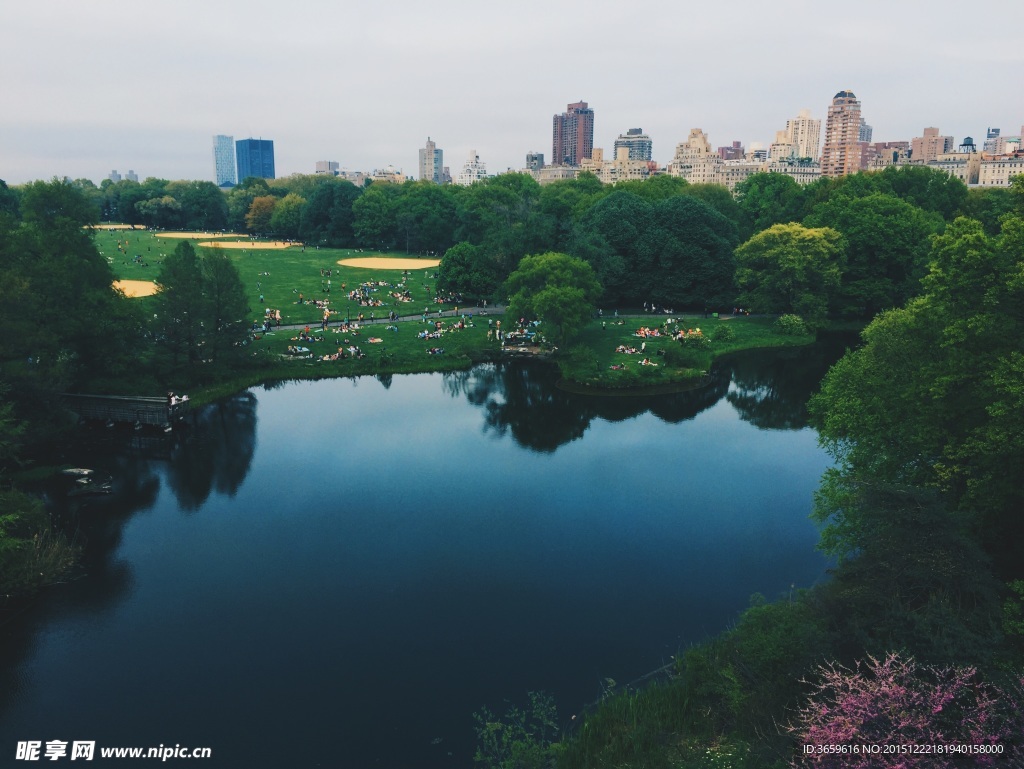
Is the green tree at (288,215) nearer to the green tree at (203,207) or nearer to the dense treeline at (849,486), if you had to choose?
the green tree at (203,207)

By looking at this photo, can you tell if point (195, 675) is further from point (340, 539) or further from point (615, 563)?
point (615, 563)

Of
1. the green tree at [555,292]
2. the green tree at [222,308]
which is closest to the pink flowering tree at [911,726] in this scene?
the green tree at [555,292]

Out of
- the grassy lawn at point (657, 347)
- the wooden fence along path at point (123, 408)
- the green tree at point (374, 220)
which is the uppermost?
the green tree at point (374, 220)

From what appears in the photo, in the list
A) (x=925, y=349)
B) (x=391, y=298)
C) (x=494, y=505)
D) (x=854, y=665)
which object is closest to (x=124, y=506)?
(x=494, y=505)

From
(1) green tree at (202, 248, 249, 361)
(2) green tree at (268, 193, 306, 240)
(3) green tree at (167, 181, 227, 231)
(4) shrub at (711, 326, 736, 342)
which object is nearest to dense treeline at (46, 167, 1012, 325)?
(4) shrub at (711, 326, 736, 342)

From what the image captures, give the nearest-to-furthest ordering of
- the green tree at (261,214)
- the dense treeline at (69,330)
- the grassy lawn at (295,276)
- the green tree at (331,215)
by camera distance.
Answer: the dense treeline at (69,330) → the grassy lawn at (295,276) → the green tree at (331,215) → the green tree at (261,214)
